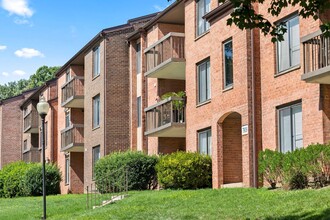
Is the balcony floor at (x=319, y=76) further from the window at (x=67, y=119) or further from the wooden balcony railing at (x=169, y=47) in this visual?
the window at (x=67, y=119)

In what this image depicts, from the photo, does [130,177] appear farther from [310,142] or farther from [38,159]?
[38,159]

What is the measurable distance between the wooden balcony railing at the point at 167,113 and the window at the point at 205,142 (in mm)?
1916

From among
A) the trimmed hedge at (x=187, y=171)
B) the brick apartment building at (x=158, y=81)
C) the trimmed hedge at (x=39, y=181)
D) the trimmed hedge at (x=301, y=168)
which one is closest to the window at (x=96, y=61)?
the brick apartment building at (x=158, y=81)

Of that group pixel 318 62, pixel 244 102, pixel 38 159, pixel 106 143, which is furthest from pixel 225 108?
pixel 38 159

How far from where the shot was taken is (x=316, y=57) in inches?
802

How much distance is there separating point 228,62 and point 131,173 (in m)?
7.31

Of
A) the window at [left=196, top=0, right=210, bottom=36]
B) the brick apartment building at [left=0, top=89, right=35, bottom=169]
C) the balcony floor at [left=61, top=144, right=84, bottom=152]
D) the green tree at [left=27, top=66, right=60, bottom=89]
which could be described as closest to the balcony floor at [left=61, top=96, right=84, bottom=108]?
the balcony floor at [left=61, top=144, right=84, bottom=152]

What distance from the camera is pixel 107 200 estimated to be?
26.0 m

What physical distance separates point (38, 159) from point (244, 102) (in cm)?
3365

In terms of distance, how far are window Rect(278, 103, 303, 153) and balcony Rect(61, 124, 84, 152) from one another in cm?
2175

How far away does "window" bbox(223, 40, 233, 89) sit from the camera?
2552 centimetres

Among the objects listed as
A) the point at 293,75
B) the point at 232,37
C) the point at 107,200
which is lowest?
the point at 107,200

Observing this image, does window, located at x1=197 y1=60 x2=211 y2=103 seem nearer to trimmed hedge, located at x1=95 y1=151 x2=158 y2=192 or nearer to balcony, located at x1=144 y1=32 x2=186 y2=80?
balcony, located at x1=144 y1=32 x2=186 y2=80

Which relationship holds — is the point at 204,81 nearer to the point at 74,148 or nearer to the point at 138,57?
the point at 138,57
